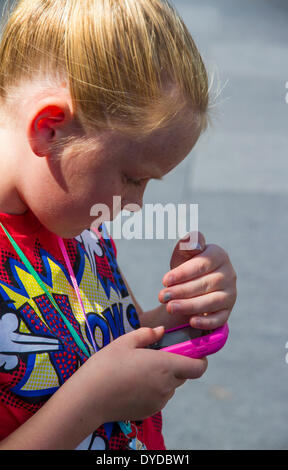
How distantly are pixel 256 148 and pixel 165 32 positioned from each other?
3.49 meters

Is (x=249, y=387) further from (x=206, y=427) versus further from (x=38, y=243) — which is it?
(x=38, y=243)

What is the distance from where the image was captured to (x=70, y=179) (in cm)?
90

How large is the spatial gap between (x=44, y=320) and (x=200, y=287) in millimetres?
268

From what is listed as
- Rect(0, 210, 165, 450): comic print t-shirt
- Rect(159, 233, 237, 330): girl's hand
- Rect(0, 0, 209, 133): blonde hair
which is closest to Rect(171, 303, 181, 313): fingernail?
Rect(159, 233, 237, 330): girl's hand

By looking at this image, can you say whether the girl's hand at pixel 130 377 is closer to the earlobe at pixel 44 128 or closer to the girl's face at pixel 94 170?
the girl's face at pixel 94 170

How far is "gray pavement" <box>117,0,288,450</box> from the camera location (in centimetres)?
218

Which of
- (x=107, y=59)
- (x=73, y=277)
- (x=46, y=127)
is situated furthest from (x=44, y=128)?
(x=73, y=277)

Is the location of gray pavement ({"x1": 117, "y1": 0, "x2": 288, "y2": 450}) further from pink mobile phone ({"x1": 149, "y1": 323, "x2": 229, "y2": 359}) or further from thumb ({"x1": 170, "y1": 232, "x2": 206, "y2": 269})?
pink mobile phone ({"x1": 149, "y1": 323, "x2": 229, "y2": 359})

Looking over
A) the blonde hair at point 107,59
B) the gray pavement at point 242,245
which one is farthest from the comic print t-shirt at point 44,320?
the gray pavement at point 242,245

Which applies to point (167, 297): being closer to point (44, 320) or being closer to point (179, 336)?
point (179, 336)

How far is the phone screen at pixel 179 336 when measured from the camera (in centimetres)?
103

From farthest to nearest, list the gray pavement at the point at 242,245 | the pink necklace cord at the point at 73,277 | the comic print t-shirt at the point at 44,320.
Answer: the gray pavement at the point at 242,245 < the pink necklace cord at the point at 73,277 < the comic print t-shirt at the point at 44,320

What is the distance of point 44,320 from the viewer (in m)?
0.90

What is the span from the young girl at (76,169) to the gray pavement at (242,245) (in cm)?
21
